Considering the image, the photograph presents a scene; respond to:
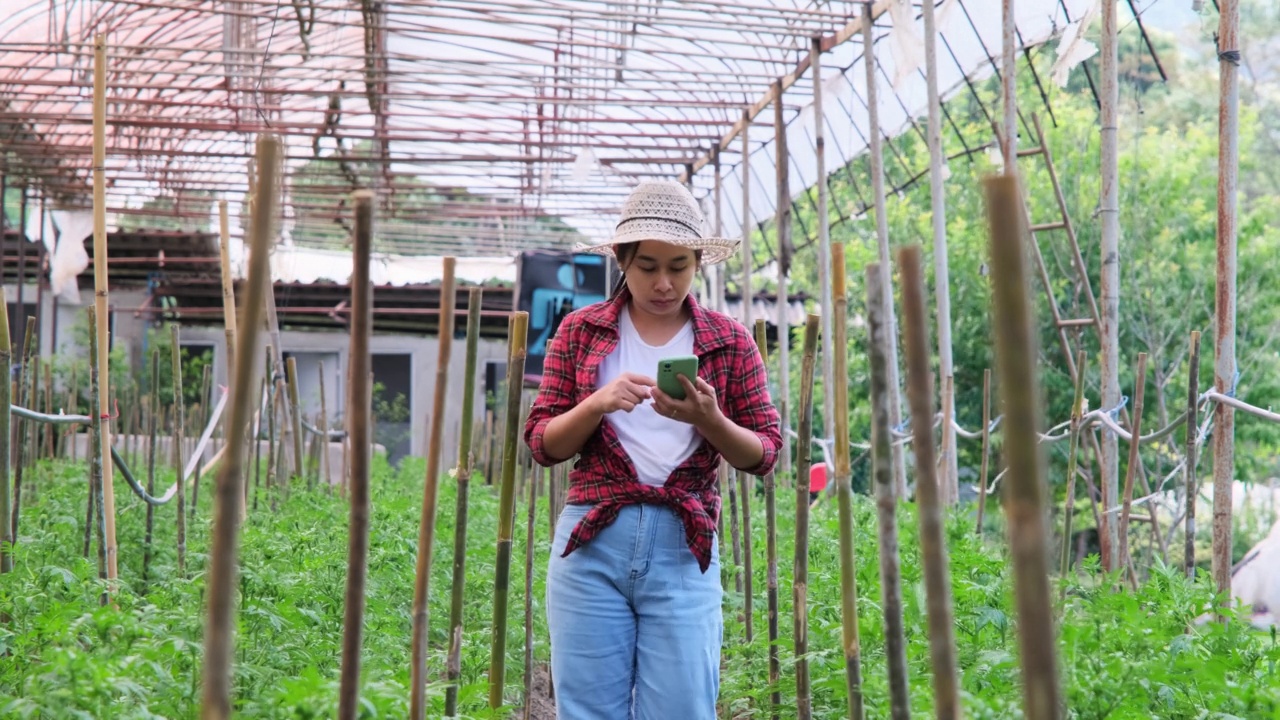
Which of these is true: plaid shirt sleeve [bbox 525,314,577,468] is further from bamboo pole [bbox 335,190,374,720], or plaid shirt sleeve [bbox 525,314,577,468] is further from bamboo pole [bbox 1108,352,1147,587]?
bamboo pole [bbox 1108,352,1147,587]

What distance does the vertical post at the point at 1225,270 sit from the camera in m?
4.16

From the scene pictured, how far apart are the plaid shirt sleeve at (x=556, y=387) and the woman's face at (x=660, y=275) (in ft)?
0.62

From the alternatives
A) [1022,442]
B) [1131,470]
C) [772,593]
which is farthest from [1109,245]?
[1022,442]

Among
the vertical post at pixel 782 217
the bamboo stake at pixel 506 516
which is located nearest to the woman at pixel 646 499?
the bamboo stake at pixel 506 516

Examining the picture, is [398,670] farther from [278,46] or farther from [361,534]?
[278,46]

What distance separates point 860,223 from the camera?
26.2 m

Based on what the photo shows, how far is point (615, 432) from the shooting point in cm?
281

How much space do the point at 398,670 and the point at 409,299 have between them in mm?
15156

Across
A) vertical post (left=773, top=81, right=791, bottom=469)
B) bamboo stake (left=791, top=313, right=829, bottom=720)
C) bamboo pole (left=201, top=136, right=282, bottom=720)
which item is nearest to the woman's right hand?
bamboo stake (left=791, top=313, right=829, bottom=720)

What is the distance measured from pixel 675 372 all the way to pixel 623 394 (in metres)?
0.12

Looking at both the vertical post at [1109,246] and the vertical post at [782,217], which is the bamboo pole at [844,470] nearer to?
Result: the vertical post at [1109,246]

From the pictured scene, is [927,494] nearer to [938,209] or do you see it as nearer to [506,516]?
[506,516]

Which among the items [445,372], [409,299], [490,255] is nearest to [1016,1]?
[445,372]

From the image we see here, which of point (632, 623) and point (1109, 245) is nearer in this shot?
point (632, 623)
